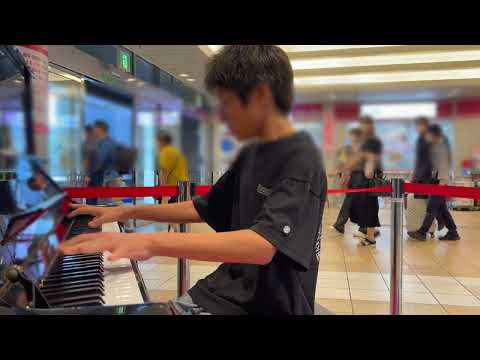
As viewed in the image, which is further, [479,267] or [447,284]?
[479,267]

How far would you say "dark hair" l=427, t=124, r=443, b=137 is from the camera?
3.25 feet

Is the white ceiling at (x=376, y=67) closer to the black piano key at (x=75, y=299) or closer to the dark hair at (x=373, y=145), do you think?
the dark hair at (x=373, y=145)

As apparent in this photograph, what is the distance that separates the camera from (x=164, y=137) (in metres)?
0.86

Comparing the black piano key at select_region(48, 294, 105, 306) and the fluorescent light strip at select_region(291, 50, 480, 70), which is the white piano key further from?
the fluorescent light strip at select_region(291, 50, 480, 70)

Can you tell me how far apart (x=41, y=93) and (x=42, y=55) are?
63 cm

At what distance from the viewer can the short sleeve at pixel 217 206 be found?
1.09 metres

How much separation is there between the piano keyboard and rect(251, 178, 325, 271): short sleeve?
0.34 m

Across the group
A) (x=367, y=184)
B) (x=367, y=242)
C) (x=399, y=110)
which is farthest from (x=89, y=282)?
(x=367, y=242)

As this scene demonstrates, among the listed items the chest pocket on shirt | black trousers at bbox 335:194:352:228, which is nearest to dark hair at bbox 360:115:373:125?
the chest pocket on shirt

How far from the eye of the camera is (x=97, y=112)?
75 centimetres

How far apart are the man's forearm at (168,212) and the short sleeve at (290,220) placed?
0.42 m
